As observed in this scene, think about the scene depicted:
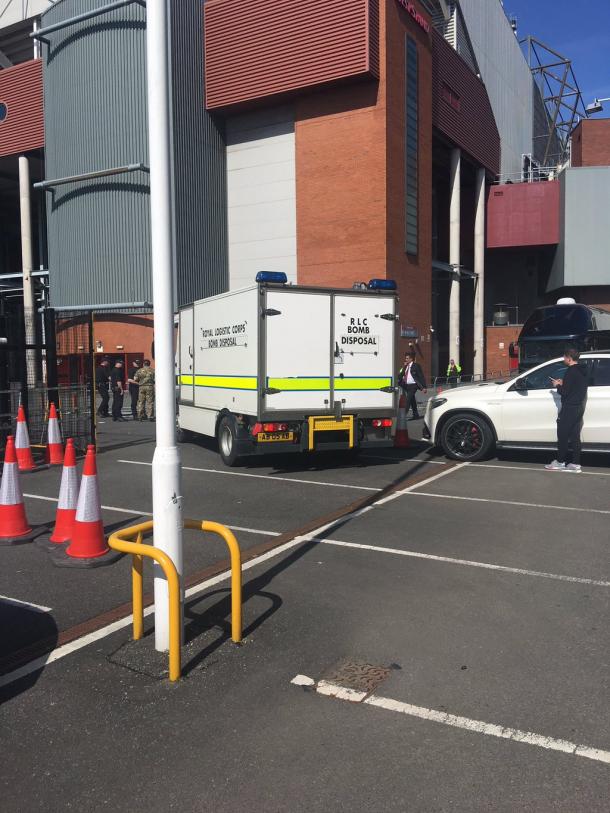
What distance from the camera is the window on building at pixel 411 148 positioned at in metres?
28.3

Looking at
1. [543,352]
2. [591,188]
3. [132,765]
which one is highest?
[591,188]

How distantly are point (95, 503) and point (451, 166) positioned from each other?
32.8 meters

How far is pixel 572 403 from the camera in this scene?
1034 cm

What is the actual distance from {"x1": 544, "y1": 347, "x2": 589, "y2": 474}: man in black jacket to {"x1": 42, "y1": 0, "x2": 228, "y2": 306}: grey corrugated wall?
63.9ft

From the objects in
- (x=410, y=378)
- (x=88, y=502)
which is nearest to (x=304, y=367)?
(x=88, y=502)

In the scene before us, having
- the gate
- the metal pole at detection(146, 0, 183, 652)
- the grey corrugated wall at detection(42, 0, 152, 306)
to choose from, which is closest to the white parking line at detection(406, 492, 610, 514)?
the metal pole at detection(146, 0, 183, 652)

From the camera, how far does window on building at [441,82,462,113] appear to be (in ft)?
107

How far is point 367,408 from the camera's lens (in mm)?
11055

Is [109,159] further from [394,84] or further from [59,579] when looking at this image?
[59,579]

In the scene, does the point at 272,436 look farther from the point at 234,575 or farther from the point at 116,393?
the point at 116,393

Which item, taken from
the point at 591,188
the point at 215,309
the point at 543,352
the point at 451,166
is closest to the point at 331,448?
the point at 215,309

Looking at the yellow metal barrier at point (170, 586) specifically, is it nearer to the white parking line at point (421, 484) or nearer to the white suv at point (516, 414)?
the white parking line at point (421, 484)

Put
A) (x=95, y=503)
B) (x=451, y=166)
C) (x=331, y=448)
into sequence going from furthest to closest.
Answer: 1. (x=451, y=166)
2. (x=331, y=448)
3. (x=95, y=503)

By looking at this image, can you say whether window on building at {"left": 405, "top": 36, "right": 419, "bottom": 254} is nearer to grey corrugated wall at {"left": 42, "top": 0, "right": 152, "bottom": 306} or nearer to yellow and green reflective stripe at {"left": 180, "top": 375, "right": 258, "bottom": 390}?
grey corrugated wall at {"left": 42, "top": 0, "right": 152, "bottom": 306}
